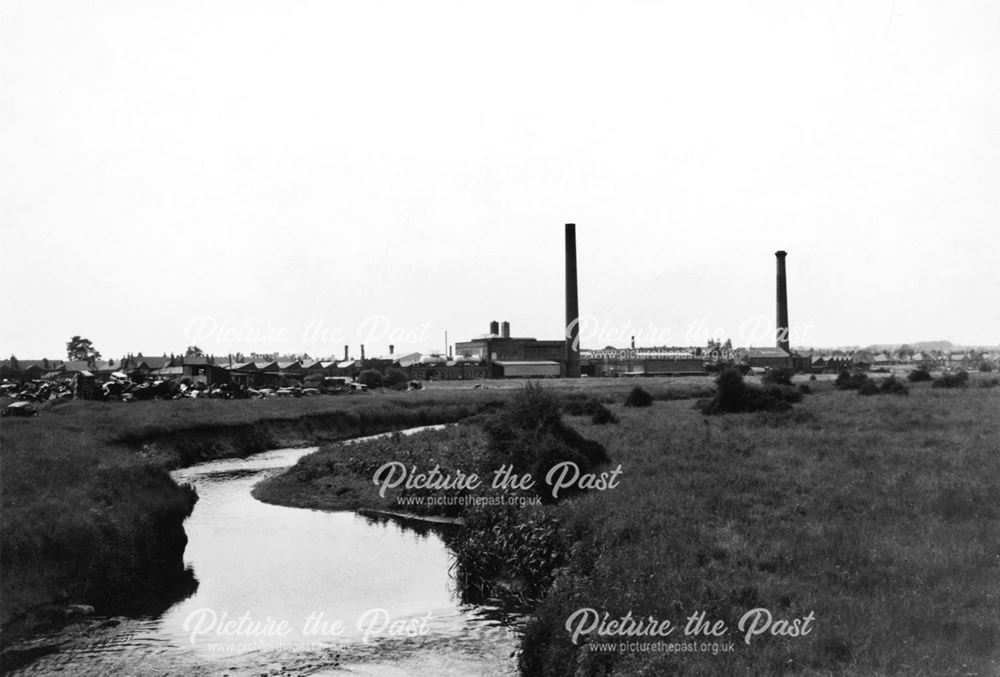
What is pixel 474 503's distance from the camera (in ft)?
92.0

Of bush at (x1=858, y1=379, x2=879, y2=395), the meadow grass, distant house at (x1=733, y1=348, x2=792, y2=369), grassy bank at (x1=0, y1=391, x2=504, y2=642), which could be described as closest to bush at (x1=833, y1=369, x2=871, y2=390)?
bush at (x1=858, y1=379, x2=879, y2=395)

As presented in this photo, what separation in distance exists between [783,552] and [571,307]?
86.0 m

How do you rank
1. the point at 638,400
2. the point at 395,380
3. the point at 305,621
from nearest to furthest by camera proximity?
the point at 305,621 → the point at 638,400 → the point at 395,380

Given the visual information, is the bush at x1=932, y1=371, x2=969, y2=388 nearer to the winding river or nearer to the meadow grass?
the meadow grass

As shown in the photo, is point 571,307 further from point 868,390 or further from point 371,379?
point 868,390

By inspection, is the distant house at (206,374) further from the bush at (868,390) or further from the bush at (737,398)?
the bush at (868,390)

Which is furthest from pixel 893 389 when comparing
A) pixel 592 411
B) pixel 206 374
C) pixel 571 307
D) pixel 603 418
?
pixel 206 374

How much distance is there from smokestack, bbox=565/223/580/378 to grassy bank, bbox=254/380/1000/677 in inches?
2680

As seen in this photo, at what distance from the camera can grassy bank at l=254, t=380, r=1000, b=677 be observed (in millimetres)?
11820

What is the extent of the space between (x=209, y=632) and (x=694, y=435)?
24.2 metres

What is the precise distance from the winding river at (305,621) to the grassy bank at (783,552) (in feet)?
6.02

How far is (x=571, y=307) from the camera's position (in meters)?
102

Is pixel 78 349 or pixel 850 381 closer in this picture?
pixel 850 381

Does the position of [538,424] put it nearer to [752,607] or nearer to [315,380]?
[752,607]
